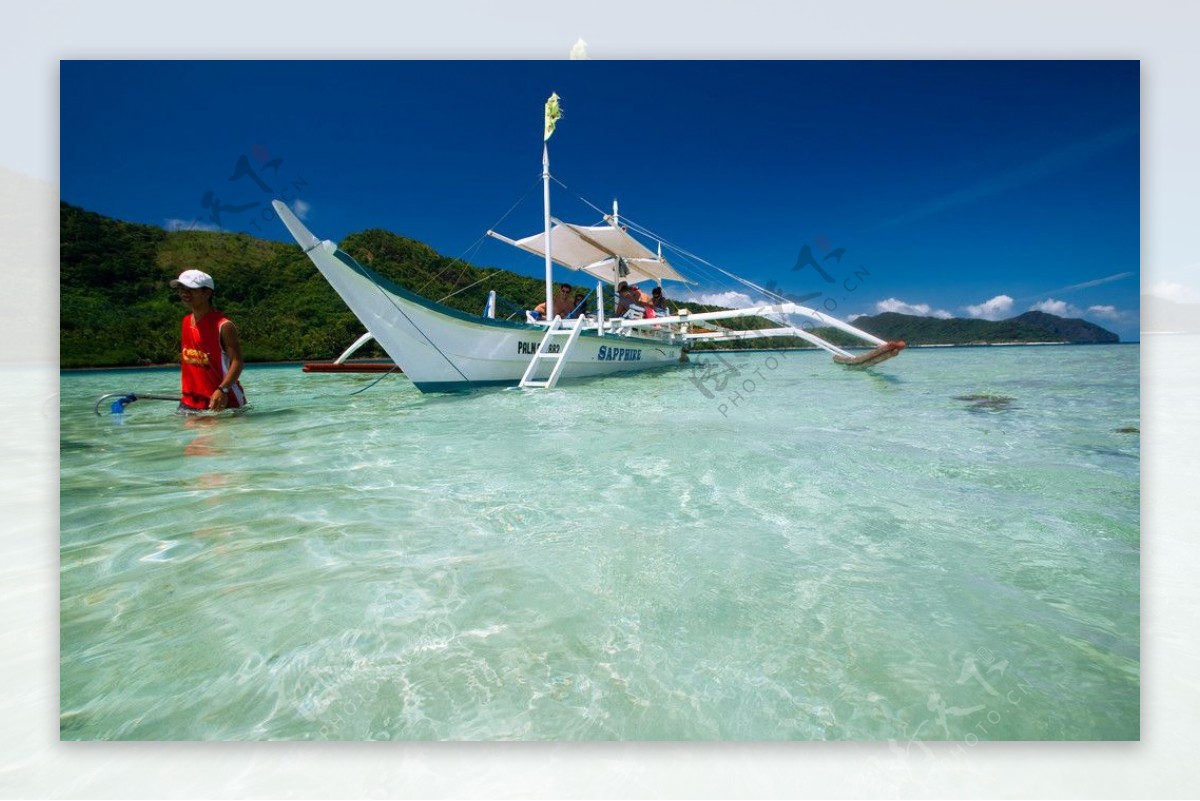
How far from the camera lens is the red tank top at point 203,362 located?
3.86 m

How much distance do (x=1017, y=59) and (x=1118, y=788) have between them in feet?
9.15

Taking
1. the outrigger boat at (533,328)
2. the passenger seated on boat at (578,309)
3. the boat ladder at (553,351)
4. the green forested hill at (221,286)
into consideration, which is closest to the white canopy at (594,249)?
the outrigger boat at (533,328)

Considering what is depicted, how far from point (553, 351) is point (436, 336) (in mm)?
2412

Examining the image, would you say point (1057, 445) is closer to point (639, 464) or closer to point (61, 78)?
point (639, 464)

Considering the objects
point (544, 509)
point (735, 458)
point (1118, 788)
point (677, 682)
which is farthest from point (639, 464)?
point (1118, 788)

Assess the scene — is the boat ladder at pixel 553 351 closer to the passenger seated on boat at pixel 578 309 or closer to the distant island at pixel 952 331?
the passenger seated on boat at pixel 578 309

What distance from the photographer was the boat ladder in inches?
322

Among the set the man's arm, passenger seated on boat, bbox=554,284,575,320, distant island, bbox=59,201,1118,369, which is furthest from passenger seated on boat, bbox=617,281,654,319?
the man's arm

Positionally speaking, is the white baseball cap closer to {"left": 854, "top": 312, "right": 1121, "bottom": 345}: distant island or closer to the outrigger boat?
the outrigger boat

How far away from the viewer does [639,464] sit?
360 centimetres

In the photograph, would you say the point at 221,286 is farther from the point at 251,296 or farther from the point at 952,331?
the point at 952,331

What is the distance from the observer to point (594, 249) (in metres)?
11.6

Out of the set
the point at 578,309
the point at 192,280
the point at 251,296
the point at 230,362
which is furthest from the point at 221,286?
the point at 192,280

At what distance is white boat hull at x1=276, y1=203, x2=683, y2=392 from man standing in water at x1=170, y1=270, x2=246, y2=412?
0.86m
